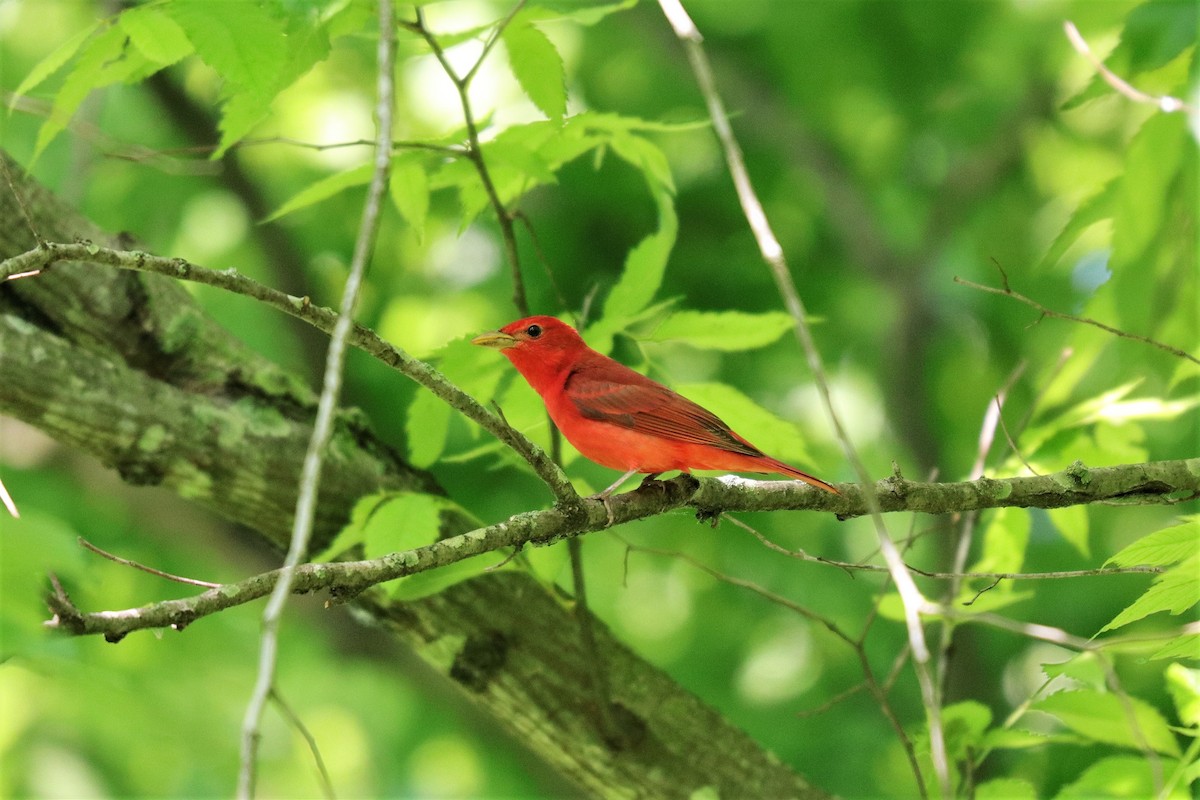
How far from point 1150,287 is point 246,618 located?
571 cm

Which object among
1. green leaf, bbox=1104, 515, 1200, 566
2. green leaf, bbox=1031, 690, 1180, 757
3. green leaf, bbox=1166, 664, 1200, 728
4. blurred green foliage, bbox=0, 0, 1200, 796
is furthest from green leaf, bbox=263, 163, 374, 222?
green leaf, bbox=1166, 664, 1200, 728

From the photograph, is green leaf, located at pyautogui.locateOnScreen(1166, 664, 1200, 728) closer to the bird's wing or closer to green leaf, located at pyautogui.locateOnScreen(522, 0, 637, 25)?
the bird's wing

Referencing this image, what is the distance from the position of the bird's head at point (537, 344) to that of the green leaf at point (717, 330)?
1.53 feet

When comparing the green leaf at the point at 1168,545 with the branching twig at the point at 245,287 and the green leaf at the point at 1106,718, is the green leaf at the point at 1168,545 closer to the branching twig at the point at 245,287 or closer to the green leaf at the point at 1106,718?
the green leaf at the point at 1106,718

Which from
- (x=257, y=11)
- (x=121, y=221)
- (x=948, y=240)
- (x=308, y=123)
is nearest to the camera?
(x=257, y=11)

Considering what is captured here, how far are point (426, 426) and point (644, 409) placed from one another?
28.4 inches

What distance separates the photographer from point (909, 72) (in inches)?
290

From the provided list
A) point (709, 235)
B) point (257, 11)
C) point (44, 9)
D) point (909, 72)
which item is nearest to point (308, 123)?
point (44, 9)

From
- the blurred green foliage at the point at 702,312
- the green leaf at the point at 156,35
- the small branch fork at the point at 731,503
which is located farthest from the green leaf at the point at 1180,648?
the green leaf at the point at 156,35

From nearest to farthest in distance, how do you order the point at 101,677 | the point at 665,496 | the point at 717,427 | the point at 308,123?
the point at 101,677 → the point at 665,496 → the point at 717,427 → the point at 308,123

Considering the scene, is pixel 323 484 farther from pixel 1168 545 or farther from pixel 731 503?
pixel 1168 545

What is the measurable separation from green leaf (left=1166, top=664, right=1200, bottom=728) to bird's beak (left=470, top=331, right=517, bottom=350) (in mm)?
2107

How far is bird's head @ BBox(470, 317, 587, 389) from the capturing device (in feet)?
12.1

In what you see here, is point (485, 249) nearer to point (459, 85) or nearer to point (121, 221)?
point (121, 221)
